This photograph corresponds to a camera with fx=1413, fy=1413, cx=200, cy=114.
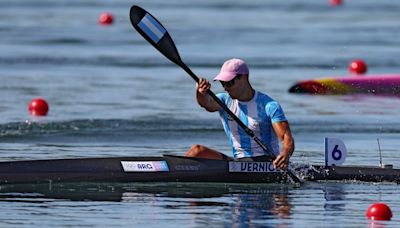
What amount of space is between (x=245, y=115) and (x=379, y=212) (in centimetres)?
207

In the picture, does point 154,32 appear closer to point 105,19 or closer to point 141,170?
point 141,170

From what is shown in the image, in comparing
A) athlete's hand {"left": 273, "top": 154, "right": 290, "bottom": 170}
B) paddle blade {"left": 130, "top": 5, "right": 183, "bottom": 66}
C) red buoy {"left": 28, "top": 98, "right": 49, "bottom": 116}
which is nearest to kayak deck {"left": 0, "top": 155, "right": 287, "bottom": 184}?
athlete's hand {"left": 273, "top": 154, "right": 290, "bottom": 170}

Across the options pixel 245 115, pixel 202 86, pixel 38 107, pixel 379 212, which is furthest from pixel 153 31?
pixel 38 107

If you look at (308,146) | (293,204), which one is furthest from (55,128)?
(293,204)

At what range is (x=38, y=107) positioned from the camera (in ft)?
65.3

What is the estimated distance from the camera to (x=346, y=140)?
17.3 metres

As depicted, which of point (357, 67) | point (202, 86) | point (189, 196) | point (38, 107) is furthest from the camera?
point (357, 67)

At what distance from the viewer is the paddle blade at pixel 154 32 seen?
1378 centimetres

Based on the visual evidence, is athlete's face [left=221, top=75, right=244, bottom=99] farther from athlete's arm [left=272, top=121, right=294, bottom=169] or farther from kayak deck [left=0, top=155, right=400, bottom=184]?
kayak deck [left=0, top=155, right=400, bottom=184]

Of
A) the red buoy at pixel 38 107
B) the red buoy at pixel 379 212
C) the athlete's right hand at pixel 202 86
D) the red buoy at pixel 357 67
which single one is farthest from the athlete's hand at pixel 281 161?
the red buoy at pixel 357 67

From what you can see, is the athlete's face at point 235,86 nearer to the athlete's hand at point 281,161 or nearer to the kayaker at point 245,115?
the kayaker at point 245,115

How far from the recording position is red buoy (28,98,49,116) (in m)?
19.8

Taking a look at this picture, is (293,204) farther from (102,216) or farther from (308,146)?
(308,146)

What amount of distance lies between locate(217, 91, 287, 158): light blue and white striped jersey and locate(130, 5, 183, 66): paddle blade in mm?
819
